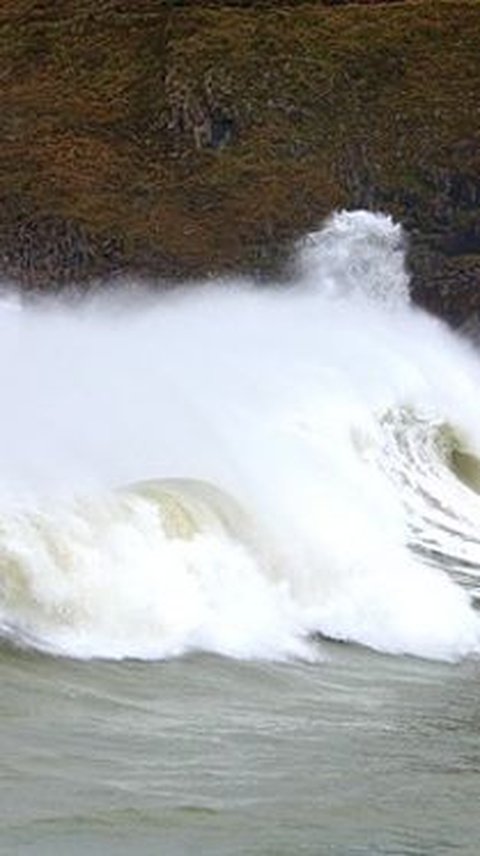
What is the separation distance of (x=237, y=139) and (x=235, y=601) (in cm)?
4948

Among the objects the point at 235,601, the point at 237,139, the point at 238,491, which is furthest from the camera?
the point at 237,139

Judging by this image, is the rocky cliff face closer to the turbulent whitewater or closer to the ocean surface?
the turbulent whitewater

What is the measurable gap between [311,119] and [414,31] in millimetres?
6715

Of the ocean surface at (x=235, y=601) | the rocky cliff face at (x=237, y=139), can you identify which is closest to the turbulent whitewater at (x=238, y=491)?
the ocean surface at (x=235, y=601)

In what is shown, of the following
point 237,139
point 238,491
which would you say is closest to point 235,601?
point 238,491

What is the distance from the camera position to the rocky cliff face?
56219 mm

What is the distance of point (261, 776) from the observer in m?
8.43

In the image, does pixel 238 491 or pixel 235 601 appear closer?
pixel 235 601

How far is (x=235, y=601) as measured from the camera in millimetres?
13492

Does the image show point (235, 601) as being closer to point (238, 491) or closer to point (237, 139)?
point (238, 491)

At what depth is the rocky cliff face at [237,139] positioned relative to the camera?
56.2 meters

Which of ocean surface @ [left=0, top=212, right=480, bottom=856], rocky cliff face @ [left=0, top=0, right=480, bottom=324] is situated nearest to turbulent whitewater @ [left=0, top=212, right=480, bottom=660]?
ocean surface @ [left=0, top=212, right=480, bottom=856]

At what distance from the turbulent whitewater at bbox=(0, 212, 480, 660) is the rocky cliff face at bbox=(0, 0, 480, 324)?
2348 centimetres

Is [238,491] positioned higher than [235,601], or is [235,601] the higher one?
[238,491]
